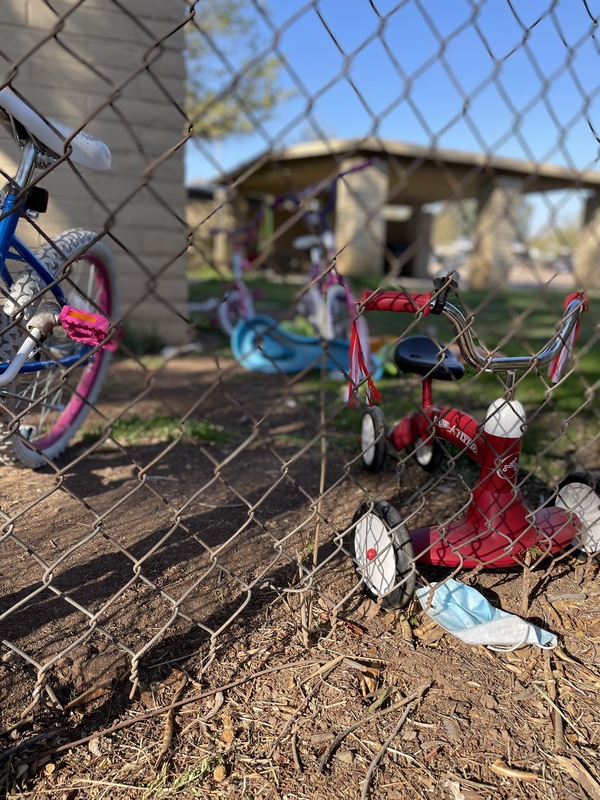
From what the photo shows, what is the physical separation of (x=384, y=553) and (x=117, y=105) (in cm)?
415

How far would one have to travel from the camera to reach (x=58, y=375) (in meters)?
2.49

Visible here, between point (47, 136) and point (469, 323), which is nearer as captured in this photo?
point (47, 136)

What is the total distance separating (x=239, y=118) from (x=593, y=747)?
20407mm

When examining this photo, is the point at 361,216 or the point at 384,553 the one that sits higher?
the point at 384,553

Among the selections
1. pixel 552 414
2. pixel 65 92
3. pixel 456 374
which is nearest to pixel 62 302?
pixel 456 374

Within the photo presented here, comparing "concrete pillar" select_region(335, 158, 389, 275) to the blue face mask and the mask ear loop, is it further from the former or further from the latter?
the mask ear loop

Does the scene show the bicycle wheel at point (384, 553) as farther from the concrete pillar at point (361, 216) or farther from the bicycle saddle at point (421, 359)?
the concrete pillar at point (361, 216)

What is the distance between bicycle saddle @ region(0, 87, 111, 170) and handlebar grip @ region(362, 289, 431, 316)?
74 cm

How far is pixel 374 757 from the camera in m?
1.33

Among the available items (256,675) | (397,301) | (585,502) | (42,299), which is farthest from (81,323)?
(585,502)

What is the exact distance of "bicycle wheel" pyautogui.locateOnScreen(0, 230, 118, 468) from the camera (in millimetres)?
1979

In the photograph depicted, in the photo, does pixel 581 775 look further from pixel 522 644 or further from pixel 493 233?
pixel 493 233

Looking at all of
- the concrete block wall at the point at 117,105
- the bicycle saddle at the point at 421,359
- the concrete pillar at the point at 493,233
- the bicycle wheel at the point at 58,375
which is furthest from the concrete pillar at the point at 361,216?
the bicycle saddle at the point at 421,359

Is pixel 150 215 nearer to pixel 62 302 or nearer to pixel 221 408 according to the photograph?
pixel 221 408
